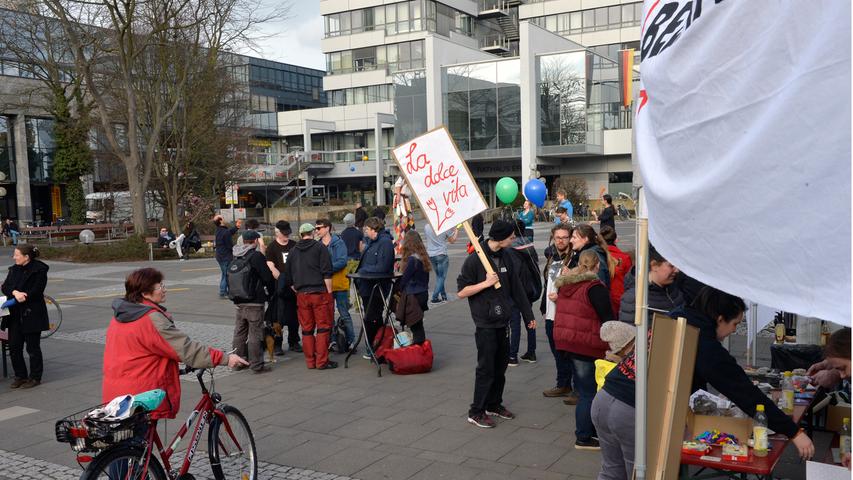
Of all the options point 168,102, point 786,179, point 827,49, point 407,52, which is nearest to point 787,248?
point 786,179

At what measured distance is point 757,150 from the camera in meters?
2.16

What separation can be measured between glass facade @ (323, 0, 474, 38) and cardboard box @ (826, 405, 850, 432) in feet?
194

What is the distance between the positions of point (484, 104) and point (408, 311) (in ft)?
150

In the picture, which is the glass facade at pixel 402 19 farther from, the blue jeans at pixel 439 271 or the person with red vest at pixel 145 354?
the person with red vest at pixel 145 354

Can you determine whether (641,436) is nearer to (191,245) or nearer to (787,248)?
(787,248)

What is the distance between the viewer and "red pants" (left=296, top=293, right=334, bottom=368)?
29.5 ft

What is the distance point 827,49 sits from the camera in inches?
77.6

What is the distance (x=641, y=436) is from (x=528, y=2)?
223ft

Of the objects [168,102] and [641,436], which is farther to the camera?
[168,102]

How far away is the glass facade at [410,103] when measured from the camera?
54156mm

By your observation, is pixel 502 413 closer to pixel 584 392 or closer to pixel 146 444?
pixel 584 392

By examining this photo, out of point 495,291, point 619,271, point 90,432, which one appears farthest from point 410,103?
point 90,432

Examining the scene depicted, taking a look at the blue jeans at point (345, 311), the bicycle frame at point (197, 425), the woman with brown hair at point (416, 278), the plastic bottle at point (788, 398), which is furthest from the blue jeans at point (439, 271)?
the plastic bottle at point (788, 398)

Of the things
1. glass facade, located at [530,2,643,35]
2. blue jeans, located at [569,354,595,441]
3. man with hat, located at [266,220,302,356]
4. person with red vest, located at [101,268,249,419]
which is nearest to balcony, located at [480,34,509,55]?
glass facade, located at [530,2,643,35]
